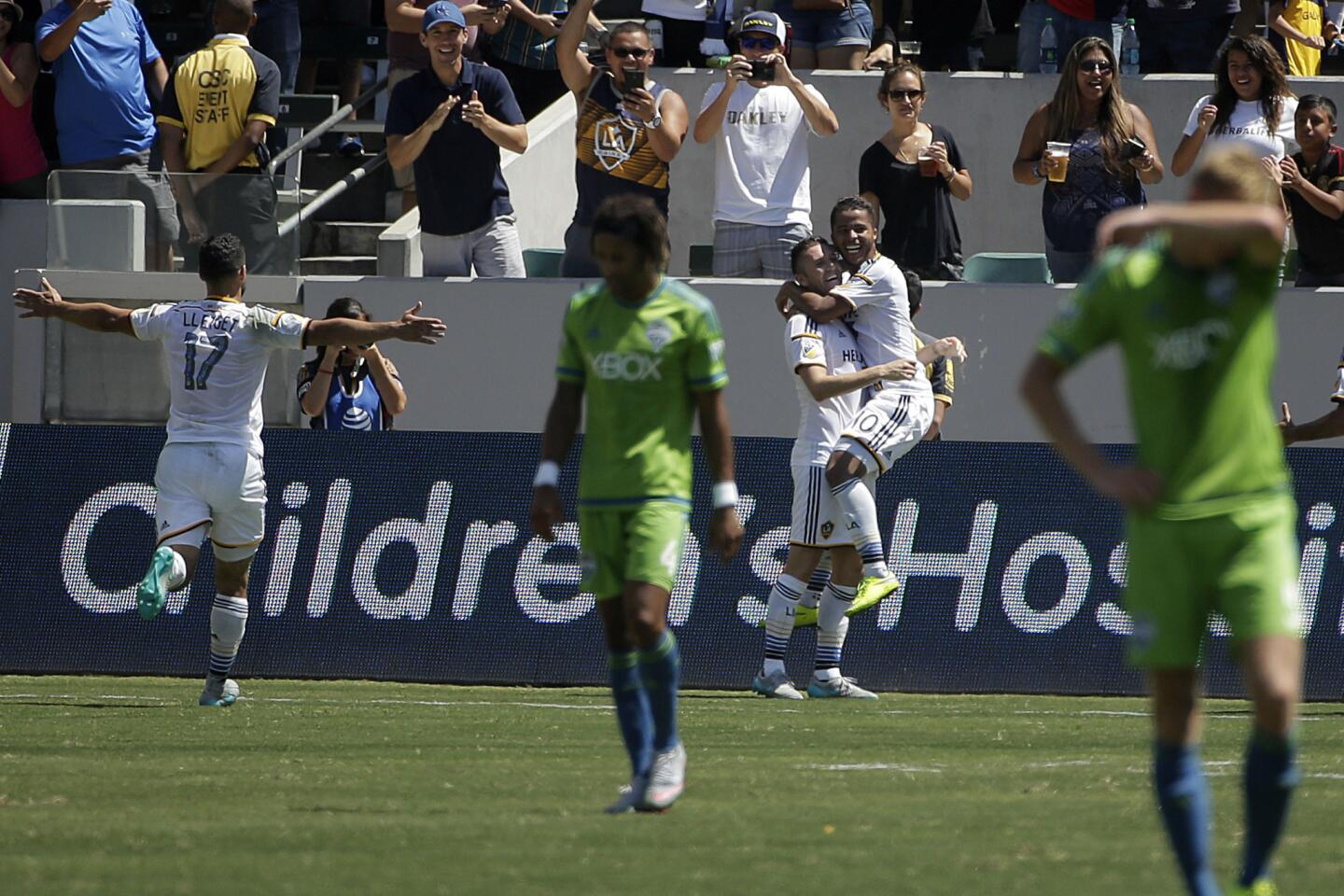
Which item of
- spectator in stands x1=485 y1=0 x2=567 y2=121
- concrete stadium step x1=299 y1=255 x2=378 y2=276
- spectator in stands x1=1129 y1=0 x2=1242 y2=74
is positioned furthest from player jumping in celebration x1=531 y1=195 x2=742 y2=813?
Answer: spectator in stands x1=1129 y1=0 x2=1242 y2=74

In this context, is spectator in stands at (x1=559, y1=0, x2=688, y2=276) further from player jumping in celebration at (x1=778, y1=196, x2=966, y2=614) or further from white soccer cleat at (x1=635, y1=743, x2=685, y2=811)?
white soccer cleat at (x1=635, y1=743, x2=685, y2=811)

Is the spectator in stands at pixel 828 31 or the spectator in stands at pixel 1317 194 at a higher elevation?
the spectator in stands at pixel 828 31

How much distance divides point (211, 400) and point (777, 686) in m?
3.83

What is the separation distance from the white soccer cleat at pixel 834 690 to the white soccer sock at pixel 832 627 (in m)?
0.03

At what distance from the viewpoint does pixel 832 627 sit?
12367 mm

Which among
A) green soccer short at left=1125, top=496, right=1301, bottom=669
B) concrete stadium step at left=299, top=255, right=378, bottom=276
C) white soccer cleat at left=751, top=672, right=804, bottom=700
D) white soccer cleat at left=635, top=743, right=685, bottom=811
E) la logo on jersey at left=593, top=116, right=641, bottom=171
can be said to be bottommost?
white soccer cleat at left=751, top=672, right=804, bottom=700

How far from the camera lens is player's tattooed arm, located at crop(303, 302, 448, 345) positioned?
10.9 m

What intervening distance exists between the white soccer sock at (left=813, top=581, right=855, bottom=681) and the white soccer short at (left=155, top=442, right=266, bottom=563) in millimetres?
3441

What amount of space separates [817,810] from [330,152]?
14.2m

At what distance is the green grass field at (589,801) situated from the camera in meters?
6.39

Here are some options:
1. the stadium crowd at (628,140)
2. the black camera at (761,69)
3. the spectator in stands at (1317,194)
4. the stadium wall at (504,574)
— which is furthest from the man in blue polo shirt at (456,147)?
the spectator in stands at (1317,194)

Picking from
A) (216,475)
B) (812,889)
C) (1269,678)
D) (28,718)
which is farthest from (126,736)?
(1269,678)

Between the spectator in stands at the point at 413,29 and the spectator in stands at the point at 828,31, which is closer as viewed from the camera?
the spectator in stands at the point at 413,29

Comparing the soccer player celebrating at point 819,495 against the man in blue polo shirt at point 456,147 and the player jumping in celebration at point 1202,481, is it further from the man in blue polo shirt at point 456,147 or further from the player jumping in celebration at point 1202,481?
the player jumping in celebration at point 1202,481
